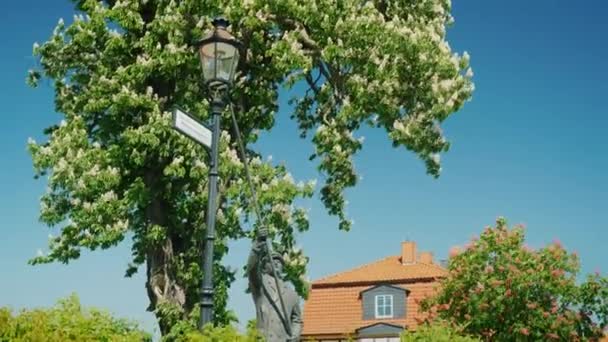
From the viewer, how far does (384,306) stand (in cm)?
5144

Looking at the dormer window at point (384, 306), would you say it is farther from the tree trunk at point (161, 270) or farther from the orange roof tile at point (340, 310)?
the tree trunk at point (161, 270)

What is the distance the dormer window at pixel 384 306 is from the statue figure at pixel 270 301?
39.3 m

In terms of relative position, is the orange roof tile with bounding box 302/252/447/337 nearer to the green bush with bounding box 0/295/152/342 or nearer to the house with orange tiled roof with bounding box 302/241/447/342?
the house with orange tiled roof with bounding box 302/241/447/342

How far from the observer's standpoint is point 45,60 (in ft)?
81.9

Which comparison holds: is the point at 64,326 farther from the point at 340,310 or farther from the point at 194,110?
the point at 340,310

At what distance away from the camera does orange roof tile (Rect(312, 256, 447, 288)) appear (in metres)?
51.2

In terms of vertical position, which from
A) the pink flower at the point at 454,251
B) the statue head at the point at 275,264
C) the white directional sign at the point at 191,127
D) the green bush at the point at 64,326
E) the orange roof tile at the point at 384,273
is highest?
the orange roof tile at the point at 384,273

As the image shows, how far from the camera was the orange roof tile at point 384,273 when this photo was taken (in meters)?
51.2

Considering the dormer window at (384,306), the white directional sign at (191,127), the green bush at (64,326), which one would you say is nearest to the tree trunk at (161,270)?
the white directional sign at (191,127)

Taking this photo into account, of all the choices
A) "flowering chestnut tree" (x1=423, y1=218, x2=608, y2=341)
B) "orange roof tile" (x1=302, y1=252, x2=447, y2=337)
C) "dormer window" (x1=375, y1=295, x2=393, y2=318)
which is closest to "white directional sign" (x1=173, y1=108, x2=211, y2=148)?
"flowering chestnut tree" (x1=423, y1=218, x2=608, y2=341)

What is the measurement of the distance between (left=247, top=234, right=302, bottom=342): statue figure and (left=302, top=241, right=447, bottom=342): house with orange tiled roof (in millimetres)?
37405

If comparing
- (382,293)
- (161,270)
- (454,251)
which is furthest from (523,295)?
(382,293)

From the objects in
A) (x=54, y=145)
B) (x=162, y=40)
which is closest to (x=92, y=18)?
(x=162, y=40)

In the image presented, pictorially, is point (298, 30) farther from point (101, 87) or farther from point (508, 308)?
point (508, 308)
